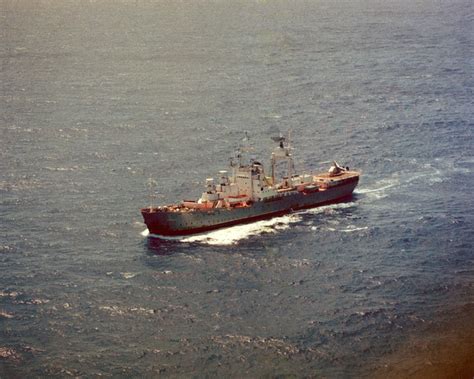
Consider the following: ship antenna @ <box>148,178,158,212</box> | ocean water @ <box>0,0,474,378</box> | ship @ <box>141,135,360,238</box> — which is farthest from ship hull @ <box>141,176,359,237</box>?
ship antenna @ <box>148,178,158,212</box>

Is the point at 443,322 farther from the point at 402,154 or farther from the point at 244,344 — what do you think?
the point at 402,154

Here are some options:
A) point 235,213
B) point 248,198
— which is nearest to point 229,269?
point 235,213

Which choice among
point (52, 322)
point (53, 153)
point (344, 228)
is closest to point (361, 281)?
point (344, 228)

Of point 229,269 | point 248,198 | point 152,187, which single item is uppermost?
point 152,187

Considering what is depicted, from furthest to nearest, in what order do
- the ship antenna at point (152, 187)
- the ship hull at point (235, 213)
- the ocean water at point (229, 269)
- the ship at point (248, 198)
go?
the ship antenna at point (152, 187)
the ship at point (248, 198)
the ship hull at point (235, 213)
the ocean water at point (229, 269)

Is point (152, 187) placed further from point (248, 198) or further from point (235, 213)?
point (248, 198)

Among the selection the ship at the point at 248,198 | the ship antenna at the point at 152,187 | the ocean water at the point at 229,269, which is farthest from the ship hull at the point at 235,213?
the ship antenna at the point at 152,187

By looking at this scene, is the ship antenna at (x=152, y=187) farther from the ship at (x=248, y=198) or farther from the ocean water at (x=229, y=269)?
Result: the ship at (x=248, y=198)

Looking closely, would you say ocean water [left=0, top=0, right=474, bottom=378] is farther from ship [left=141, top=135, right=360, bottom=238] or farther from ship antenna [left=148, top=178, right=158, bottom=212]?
ship [left=141, top=135, right=360, bottom=238]
